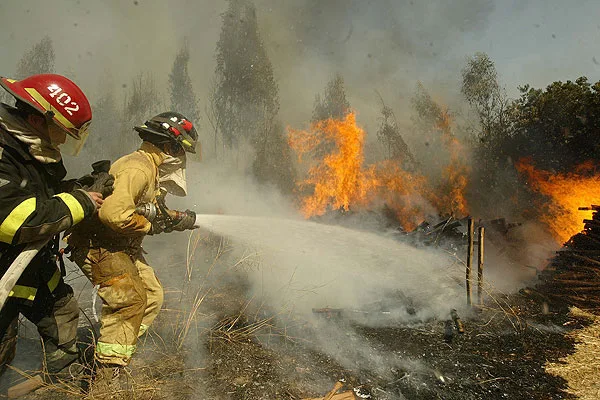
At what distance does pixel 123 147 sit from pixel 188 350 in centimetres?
3607

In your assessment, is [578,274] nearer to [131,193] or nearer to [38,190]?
[131,193]

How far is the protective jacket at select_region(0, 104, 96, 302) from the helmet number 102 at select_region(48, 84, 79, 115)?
28 centimetres

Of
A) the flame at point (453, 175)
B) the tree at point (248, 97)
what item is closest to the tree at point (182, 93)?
the tree at point (248, 97)

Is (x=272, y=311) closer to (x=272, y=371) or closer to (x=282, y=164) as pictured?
(x=272, y=371)

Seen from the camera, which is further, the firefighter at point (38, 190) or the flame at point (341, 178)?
the flame at point (341, 178)

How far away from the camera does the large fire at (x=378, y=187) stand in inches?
774

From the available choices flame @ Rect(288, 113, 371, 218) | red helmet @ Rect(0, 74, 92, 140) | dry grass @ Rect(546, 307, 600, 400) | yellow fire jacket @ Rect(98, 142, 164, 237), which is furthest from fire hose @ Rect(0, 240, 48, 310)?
flame @ Rect(288, 113, 371, 218)

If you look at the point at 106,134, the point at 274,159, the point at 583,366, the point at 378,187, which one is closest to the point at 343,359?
the point at 583,366

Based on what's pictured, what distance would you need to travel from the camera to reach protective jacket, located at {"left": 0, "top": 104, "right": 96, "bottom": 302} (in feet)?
7.06

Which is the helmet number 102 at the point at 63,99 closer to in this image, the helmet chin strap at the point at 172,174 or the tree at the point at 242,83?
the helmet chin strap at the point at 172,174

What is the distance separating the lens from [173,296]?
5660 millimetres

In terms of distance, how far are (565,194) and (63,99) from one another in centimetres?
1845

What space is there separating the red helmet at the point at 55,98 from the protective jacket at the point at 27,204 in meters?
0.16

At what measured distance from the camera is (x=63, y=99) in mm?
2561
